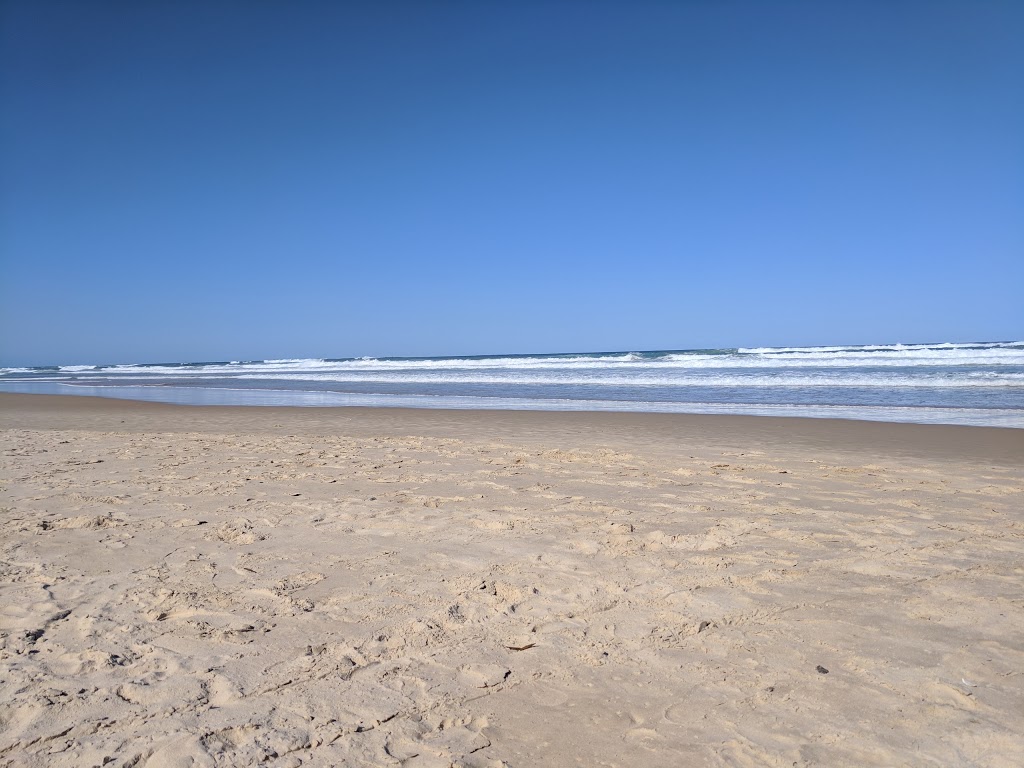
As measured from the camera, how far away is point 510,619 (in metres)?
3.03

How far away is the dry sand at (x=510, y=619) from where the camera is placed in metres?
2.14

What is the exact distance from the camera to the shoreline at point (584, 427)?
28.1 ft

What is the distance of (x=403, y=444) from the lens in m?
8.75

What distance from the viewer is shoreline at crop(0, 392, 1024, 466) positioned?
856cm

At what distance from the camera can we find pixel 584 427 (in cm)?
1113

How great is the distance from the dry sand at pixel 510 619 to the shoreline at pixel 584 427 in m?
2.29

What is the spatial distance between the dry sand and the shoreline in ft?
7.50

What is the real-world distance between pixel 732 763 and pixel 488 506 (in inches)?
128

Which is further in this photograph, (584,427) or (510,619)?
(584,427)

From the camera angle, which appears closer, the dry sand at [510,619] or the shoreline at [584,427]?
the dry sand at [510,619]

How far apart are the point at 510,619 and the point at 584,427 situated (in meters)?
8.21

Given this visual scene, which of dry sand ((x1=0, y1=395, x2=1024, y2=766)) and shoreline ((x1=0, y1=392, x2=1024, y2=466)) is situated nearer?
dry sand ((x1=0, y1=395, x2=1024, y2=766))

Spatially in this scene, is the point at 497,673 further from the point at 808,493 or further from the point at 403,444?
the point at 403,444

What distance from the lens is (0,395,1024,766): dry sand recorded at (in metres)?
2.14
